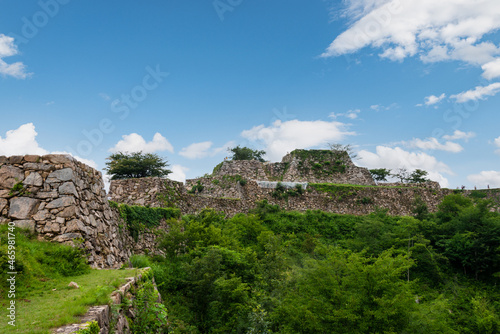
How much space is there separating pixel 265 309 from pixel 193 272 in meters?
2.66

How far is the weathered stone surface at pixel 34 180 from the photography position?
686 cm

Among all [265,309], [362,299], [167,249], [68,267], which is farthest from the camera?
[167,249]

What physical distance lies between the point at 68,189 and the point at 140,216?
20.2ft

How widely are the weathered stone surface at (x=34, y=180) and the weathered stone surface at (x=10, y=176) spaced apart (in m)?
0.12

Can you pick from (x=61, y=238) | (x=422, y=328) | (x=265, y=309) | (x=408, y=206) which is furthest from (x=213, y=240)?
(x=408, y=206)

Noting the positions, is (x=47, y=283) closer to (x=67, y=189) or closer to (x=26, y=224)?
(x=26, y=224)

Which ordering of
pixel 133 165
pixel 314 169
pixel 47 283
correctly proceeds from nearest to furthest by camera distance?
1. pixel 47 283
2. pixel 133 165
3. pixel 314 169

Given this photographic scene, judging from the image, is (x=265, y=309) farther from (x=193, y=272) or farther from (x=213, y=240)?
(x=213, y=240)

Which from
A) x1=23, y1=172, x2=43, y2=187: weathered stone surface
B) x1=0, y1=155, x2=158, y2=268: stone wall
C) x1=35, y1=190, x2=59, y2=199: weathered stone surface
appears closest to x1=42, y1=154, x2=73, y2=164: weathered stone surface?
x1=0, y1=155, x2=158, y2=268: stone wall

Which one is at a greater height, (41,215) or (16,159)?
(16,159)

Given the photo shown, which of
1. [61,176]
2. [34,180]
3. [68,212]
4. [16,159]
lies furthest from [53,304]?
[16,159]

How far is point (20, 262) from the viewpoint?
4.73m

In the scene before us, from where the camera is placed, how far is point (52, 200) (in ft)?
22.4

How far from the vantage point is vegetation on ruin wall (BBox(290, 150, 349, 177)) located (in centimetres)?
3017
